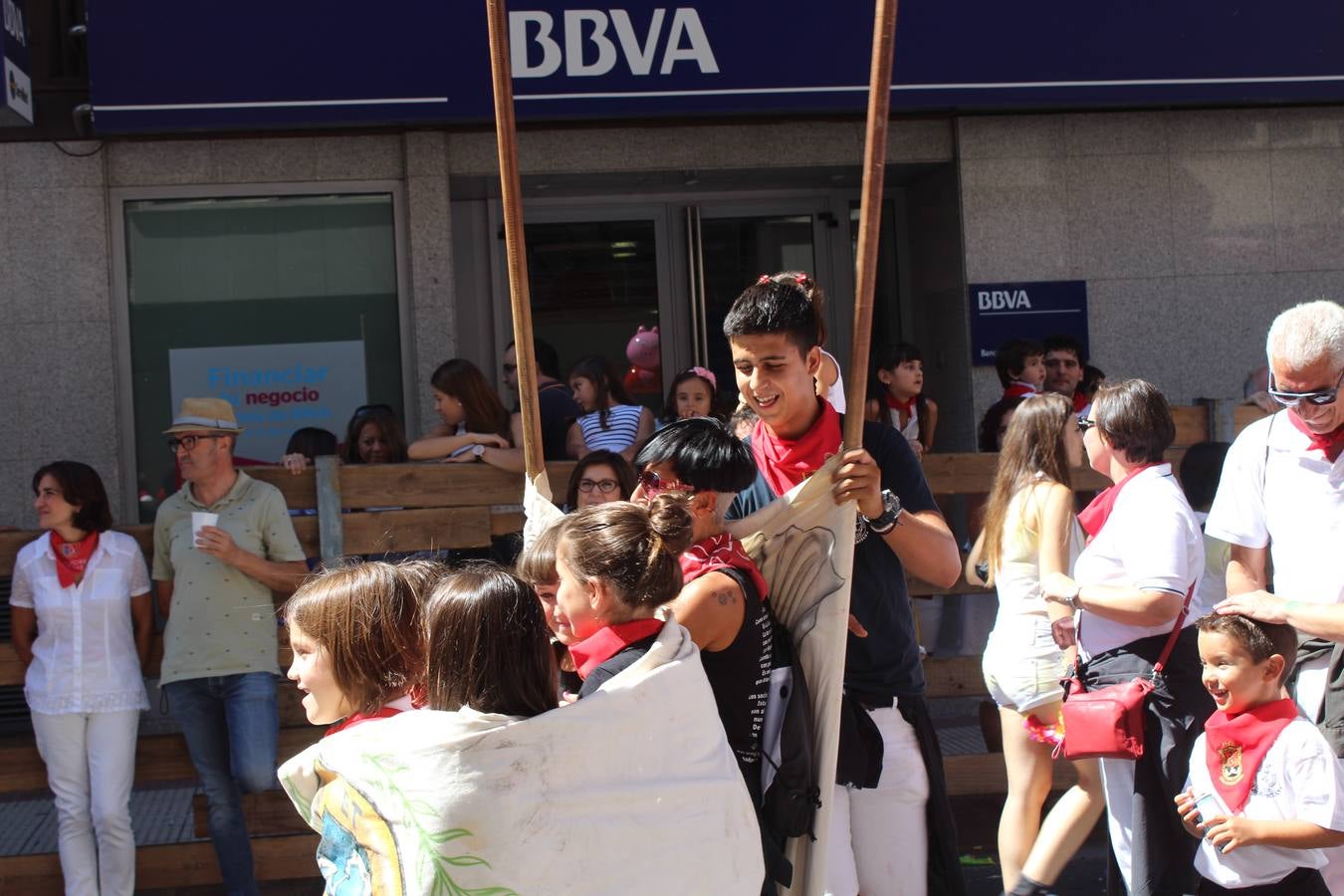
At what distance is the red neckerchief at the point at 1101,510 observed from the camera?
14.2 ft

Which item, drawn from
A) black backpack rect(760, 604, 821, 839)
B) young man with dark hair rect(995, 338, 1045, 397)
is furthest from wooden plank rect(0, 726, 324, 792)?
young man with dark hair rect(995, 338, 1045, 397)

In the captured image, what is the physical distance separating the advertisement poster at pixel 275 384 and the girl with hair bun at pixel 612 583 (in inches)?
228

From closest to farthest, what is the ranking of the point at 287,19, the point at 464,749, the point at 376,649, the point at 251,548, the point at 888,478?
1. the point at 464,749
2. the point at 376,649
3. the point at 888,478
4. the point at 251,548
5. the point at 287,19

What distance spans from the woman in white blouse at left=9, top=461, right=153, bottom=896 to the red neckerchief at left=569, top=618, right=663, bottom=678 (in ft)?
10.2

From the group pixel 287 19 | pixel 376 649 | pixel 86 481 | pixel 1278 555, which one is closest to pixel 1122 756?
pixel 1278 555

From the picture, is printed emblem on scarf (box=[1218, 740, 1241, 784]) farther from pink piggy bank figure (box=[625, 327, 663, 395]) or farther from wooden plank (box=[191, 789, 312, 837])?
pink piggy bank figure (box=[625, 327, 663, 395])

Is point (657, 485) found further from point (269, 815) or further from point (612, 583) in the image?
point (269, 815)

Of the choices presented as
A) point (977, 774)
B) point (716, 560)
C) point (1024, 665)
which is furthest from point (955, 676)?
point (716, 560)

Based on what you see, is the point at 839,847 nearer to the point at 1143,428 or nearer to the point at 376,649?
the point at 376,649

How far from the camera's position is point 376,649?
259 cm

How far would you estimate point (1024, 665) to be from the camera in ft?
15.4

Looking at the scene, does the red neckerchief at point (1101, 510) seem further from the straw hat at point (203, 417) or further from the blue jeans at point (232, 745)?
the straw hat at point (203, 417)

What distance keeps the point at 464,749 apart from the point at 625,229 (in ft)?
23.1

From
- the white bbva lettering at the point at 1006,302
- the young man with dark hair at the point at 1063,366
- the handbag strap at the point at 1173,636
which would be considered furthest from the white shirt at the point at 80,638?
the white bbva lettering at the point at 1006,302
